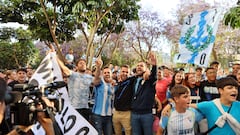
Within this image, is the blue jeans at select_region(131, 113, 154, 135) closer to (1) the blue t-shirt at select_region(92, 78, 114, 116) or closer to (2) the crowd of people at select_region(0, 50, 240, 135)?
(2) the crowd of people at select_region(0, 50, 240, 135)

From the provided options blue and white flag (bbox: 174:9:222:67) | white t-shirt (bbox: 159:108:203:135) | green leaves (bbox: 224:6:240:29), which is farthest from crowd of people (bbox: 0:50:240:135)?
white t-shirt (bbox: 159:108:203:135)

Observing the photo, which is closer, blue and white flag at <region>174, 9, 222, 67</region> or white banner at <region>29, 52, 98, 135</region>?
white banner at <region>29, 52, 98, 135</region>

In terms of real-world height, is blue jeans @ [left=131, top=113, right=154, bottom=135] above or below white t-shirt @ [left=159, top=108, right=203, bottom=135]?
below

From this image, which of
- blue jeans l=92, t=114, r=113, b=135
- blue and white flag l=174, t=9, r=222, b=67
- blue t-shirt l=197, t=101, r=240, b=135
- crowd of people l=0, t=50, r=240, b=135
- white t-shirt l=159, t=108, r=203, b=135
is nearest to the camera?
blue t-shirt l=197, t=101, r=240, b=135

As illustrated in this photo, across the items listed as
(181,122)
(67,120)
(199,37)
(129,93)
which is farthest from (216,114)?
(199,37)

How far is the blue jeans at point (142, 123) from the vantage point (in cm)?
668

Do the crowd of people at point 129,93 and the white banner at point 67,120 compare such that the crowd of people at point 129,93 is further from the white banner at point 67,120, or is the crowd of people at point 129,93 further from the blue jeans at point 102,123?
the white banner at point 67,120

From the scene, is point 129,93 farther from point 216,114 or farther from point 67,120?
point 216,114

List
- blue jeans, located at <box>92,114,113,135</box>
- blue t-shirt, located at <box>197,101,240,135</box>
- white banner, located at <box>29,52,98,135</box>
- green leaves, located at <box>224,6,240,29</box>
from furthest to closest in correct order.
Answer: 1. blue jeans, located at <box>92,114,113,135</box>
2. green leaves, located at <box>224,6,240,29</box>
3. white banner, located at <box>29,52,98,135</box>
4. blue t-shirt, located at <box>197,101,240,135</box>

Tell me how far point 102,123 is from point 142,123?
772mm

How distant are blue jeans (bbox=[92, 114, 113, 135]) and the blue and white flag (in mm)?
1861

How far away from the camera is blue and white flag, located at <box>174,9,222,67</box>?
23.5 ft

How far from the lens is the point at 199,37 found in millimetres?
7453

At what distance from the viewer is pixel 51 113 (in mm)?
3006
